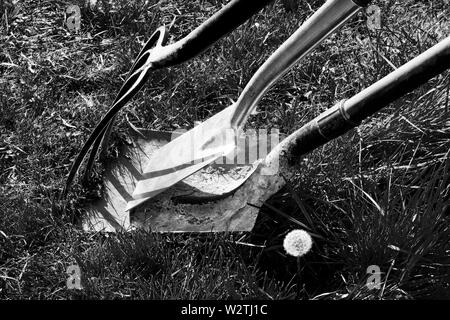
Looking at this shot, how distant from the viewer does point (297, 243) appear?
2.38 m

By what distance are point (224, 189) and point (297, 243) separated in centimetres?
28

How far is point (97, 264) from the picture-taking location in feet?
7.70

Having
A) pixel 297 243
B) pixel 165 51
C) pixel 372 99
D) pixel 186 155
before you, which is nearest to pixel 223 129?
pixel 186 155

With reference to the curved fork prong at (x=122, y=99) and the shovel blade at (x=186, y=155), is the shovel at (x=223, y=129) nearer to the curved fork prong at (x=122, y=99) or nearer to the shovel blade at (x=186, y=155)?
the shovel blade at (x=186, y=155)

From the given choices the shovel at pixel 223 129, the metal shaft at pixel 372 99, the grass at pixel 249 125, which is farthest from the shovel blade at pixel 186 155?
the metal shaft at pixel 372 99

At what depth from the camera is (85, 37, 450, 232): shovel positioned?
2131 mm

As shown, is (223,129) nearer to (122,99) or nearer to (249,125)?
(249,125)

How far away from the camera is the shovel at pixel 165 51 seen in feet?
7.09

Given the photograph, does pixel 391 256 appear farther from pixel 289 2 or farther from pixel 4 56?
Answer: pixel 4 56

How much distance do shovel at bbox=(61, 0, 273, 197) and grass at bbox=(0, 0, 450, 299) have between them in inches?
7.1

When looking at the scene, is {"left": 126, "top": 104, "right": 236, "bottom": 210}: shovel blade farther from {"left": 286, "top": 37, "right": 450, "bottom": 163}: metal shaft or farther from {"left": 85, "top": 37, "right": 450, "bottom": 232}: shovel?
{"left": 286, "top": 37, "right": 450, "bottom": 163}: metal shaft

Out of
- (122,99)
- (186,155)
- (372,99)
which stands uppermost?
(122,99)

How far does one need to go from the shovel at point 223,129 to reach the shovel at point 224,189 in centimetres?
6

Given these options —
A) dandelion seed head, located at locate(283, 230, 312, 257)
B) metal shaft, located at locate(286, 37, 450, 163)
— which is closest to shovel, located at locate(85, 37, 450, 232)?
metal shaft, located at locate(286, 37, 450, 163)
